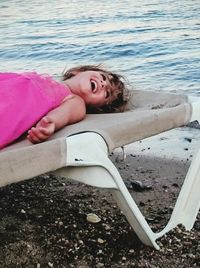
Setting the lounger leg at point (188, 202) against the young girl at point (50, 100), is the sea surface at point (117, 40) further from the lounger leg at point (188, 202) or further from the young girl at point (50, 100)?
the lounger leg at point (188, 202)

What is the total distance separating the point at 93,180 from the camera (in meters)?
2.09

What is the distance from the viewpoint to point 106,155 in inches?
84.1

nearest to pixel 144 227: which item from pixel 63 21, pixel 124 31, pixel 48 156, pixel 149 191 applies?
pixel 48 156

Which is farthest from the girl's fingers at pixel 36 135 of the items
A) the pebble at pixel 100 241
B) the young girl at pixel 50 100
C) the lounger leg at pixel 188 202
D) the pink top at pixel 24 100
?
the lounger leg at pixel 188 202

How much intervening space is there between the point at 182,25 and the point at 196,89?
11.8ft

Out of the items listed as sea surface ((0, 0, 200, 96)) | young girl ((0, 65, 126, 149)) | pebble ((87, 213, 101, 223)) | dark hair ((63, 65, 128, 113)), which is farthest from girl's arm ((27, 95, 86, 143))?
sea surface ((0, 0, 200, 96))

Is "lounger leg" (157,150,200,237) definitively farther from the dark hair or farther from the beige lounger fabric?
the dark hair

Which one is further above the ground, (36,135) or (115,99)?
(36,135)

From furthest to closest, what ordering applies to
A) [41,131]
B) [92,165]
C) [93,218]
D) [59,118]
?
[93,218], [59,118], [41,131], [92,165]

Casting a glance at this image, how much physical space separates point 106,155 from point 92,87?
1.99 feet

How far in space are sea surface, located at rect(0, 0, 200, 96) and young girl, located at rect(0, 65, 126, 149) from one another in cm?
169

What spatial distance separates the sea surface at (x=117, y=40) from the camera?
19.8 ft

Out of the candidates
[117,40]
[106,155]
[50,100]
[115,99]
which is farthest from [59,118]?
[117,40]

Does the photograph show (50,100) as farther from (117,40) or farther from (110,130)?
(117,40)
